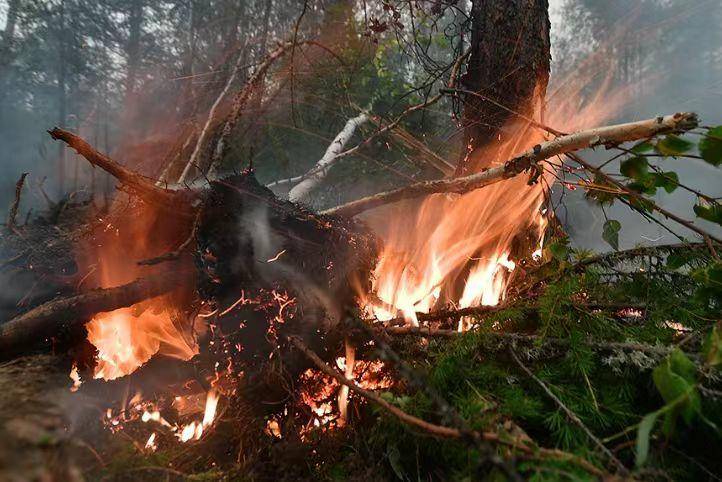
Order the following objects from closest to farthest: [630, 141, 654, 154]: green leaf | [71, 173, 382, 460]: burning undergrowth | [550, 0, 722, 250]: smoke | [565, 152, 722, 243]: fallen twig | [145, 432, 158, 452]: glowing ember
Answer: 1. [630, 141, 654, 154]: green leaf
2. [565, 152, 722, 243]: fallen twig
3. [145, 432, 158, 452]: glowing ember
4. [71, 173, 382, 460]: burning undergrowth
5. [550, 0, 722, 250]: smoke

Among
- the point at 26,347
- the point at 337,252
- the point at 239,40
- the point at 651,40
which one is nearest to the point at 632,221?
the point at 651,40

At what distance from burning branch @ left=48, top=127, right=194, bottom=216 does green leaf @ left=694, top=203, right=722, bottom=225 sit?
10.6 feet

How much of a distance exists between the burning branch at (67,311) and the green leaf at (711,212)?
3418mm

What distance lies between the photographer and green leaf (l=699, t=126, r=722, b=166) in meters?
1.37

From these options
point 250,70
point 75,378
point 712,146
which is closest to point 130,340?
point 75,378

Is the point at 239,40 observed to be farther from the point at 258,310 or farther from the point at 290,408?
the point at 290,408

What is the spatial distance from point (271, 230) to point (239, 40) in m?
8.34

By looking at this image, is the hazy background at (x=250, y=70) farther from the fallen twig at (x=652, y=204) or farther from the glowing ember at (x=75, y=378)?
the glowing ember at (x=75, y=378)

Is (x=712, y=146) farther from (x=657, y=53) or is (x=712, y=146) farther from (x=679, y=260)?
(x=657, y=53)

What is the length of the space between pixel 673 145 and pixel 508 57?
262cm

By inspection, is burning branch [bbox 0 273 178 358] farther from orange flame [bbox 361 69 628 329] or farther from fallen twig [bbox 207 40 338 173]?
orange flame [bbox 361 69 628 329]

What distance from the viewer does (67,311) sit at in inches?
102

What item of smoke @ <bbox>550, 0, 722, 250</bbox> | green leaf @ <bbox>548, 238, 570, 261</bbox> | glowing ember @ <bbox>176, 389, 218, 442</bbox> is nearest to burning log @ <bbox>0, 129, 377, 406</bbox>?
glowing ember @ <bbox>176, 389, 218, 442</bbox>

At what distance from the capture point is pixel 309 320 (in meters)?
2.66
